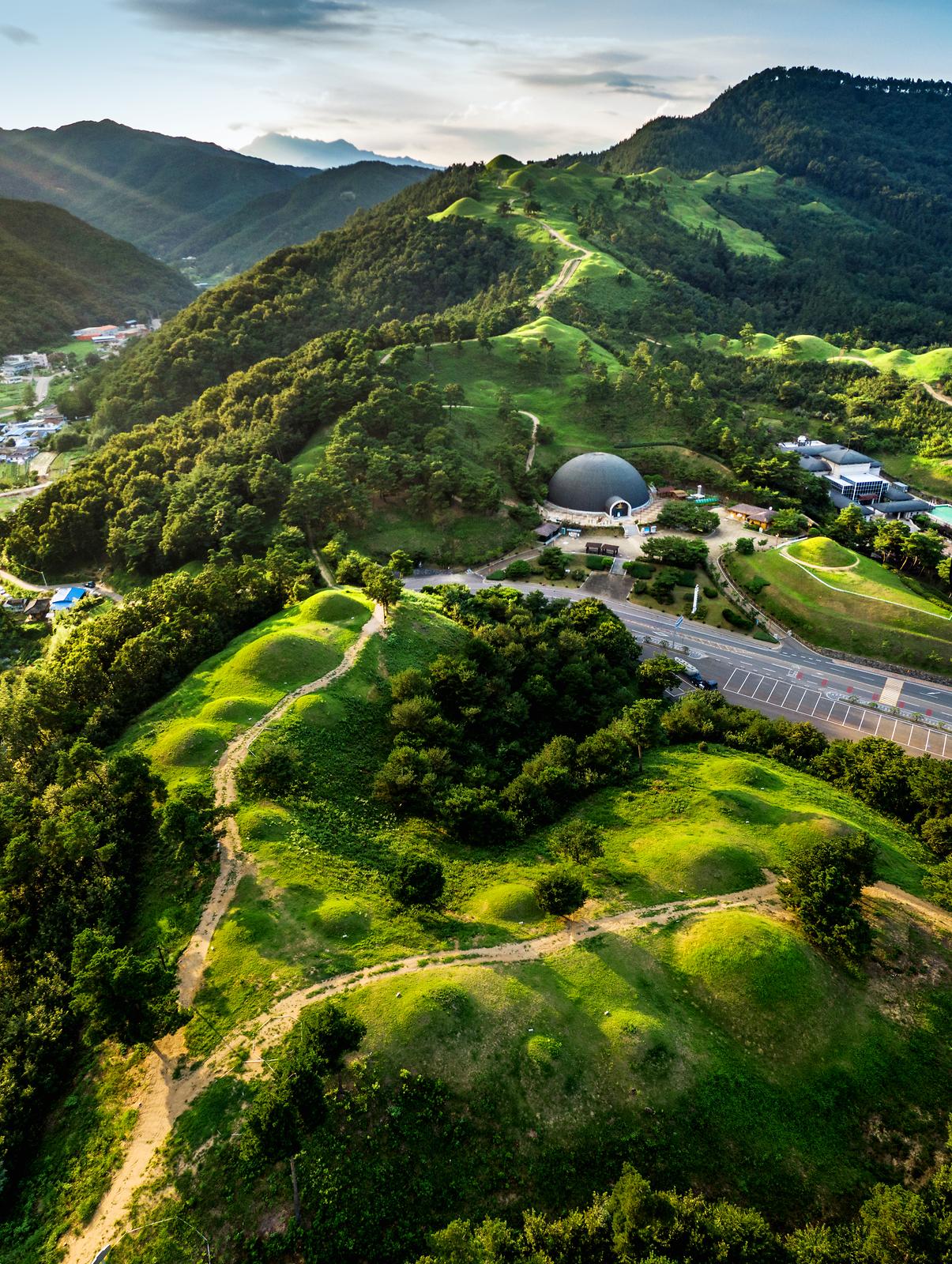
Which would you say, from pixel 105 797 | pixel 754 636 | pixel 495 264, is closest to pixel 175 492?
pixel 105 797

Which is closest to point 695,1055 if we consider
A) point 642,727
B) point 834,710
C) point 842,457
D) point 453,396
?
point 642,727

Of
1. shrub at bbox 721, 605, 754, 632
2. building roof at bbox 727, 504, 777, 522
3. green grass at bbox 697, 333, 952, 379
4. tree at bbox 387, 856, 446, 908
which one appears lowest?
shrub at bbox 721, 605, 754, 632

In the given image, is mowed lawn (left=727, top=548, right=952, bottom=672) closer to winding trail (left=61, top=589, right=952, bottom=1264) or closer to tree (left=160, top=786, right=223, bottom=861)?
winding trail (left=61, top=589, right=952, bottom=1264)

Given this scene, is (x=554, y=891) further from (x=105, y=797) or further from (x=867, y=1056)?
(x=105, y=797)

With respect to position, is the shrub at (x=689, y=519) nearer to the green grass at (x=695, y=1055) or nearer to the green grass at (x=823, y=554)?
the green grass at (x=823, y=554)

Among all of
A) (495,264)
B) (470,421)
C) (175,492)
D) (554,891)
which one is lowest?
(554,891)

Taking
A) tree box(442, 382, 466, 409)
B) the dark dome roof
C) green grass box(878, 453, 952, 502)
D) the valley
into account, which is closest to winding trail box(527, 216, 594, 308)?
tree box(442, 382, 466, 409)

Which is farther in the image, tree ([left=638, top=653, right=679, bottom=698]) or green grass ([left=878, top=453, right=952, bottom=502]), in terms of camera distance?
green grass ([left=878, top=453, right=952, bottom=502])
